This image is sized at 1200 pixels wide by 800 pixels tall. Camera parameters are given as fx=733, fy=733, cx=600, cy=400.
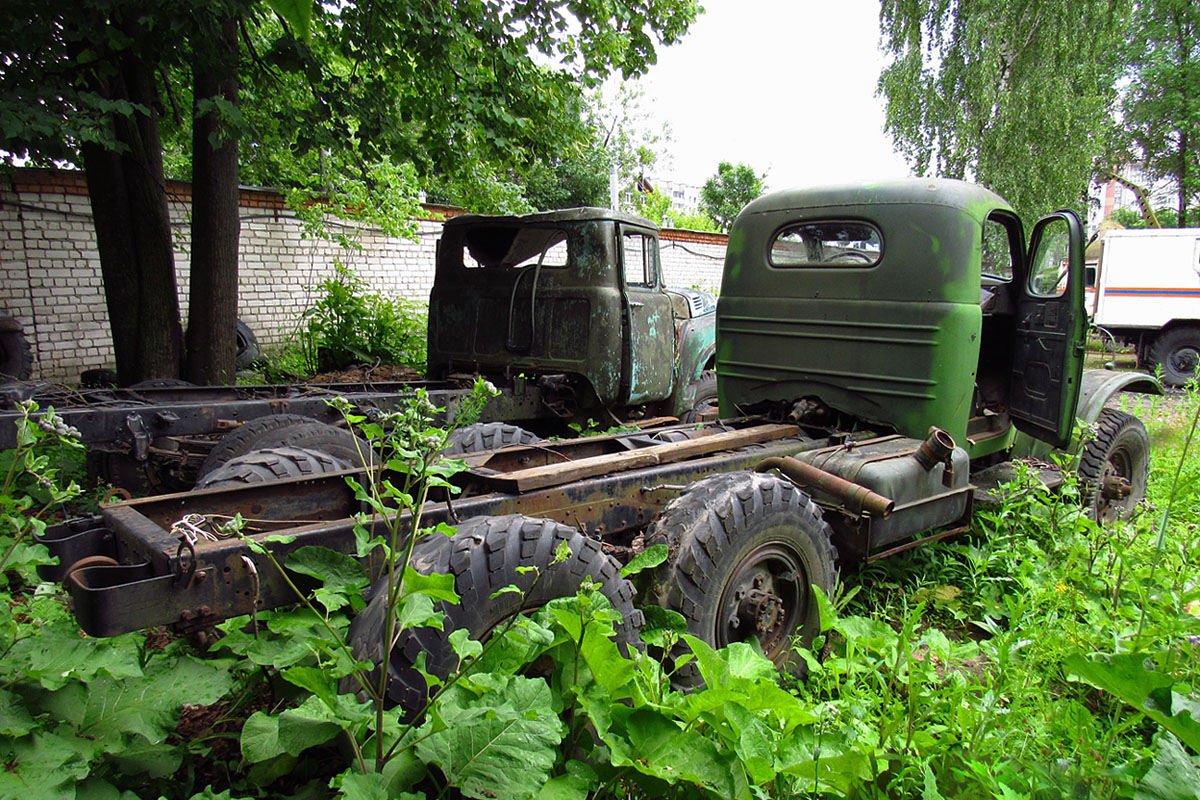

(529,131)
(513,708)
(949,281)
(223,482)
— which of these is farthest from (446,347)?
(513,708)

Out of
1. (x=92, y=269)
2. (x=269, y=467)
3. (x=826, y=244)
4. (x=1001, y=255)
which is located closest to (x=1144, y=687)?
(x=269, y=467)

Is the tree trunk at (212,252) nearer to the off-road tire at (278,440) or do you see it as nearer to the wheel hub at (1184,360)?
the off-road tire at (278,440)

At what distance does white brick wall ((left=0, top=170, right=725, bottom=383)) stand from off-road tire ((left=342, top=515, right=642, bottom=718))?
24.4 feet

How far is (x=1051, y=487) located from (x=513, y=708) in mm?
4233

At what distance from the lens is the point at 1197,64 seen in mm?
22703

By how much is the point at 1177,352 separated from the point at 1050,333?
13.0m

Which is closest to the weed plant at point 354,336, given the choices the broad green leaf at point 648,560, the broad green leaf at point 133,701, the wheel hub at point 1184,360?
the broad green leaf at point 648,560

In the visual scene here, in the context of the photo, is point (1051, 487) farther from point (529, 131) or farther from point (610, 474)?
point (529, 131)

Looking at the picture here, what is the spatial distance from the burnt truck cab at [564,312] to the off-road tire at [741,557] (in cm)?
267

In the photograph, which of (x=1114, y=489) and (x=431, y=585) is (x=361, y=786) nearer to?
(x=431, y=585)

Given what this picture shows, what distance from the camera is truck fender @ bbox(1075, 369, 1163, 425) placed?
181 inches

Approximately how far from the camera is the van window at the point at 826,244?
157 inches

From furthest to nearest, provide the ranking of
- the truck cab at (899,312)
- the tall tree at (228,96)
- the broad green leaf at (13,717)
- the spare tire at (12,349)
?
the spare tire at (12,349) → the tall tree at (228,96) → the truck cab at (899,312) → the broad green leaf at (13,717)

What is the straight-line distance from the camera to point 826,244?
415cm
